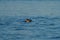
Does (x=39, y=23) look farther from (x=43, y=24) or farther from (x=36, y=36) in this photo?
(x=36, y=36)

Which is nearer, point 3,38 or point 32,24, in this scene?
point 3,38

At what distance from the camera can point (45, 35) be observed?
Result: 10359 millimetres

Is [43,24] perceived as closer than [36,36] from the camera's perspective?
No

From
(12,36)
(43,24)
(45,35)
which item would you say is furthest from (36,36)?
(43,24)

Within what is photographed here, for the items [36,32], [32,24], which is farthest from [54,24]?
[36,32]

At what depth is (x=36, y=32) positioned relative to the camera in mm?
11023

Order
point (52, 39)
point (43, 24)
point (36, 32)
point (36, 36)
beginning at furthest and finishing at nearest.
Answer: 1. point (43, 24)
2. point (36, 32)
3. point (36, 36)
4. point (52, 39)

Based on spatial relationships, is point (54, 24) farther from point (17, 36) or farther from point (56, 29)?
point (17, 36)

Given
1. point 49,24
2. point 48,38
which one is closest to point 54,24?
point 49,24

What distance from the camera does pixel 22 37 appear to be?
32.6ft

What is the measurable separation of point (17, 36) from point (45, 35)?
4.41 feet

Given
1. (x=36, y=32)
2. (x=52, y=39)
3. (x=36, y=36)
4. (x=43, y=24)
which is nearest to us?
Answer: (x=52, y=39)

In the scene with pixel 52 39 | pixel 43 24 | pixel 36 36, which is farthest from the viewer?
pixel 43 24

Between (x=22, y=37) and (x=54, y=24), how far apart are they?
361 centimetres
